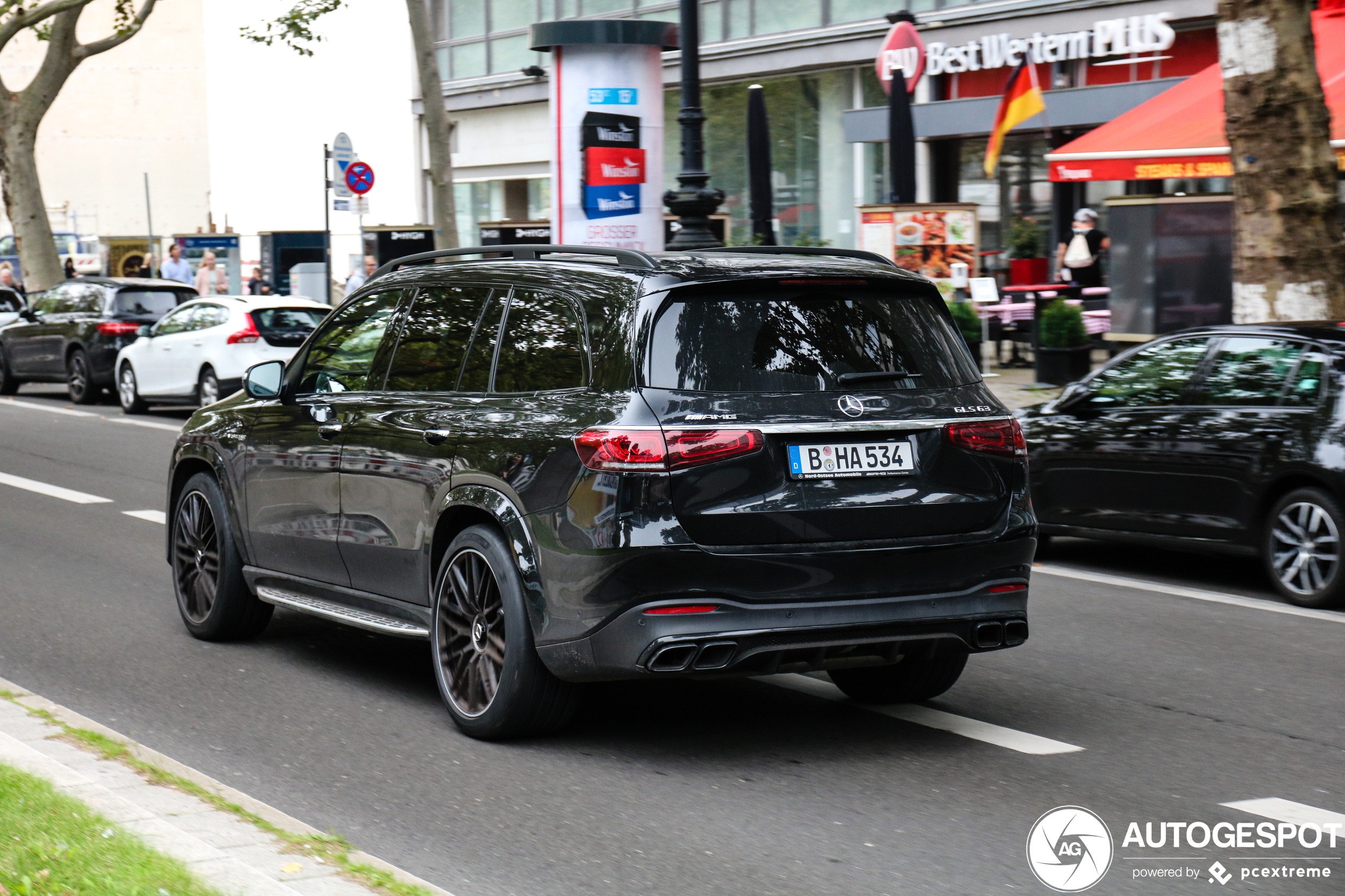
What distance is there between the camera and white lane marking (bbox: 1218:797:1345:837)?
5.22 meters

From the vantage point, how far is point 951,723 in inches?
257

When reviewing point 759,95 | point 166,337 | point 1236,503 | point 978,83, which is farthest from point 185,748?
point 978,83

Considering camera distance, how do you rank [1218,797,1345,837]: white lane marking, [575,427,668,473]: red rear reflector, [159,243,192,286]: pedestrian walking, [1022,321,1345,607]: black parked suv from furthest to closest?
[159,243,192,286]: pedestrian walking < [1022,321,1345,607]: black parked suv < [575,427,668,473]: red rear reflector < [1218,797,1345,837]: white lane marking

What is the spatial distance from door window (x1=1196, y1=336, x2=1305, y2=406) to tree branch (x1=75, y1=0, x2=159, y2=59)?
27.0 m

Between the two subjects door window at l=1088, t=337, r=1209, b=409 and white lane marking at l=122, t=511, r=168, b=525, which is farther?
white lane marking at l=122, t=511, r=168, b=525

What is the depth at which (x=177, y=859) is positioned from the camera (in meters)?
4.34

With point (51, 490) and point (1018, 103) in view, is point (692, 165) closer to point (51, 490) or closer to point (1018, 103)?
point (51, 490)

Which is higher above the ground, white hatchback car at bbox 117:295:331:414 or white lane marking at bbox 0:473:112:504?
white hatchback car at bbox 117:295:331:414

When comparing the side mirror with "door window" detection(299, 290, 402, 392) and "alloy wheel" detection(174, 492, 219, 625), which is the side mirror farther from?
"alloy wheel" detection(174, 492, 219, 625)

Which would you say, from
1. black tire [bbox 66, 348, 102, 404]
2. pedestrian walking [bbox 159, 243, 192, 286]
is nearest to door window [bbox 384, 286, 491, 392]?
black tire [bbox 66, 348, 102, 404]

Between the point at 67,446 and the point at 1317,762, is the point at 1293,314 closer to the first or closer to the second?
the point at 1317,762

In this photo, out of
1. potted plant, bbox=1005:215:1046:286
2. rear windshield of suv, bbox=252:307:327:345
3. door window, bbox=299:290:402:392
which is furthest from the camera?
potted plant, bbox=1005:215:1046:286

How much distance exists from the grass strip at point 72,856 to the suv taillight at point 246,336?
658 inches

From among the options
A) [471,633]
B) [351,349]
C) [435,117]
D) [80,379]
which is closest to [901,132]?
[435,117]
